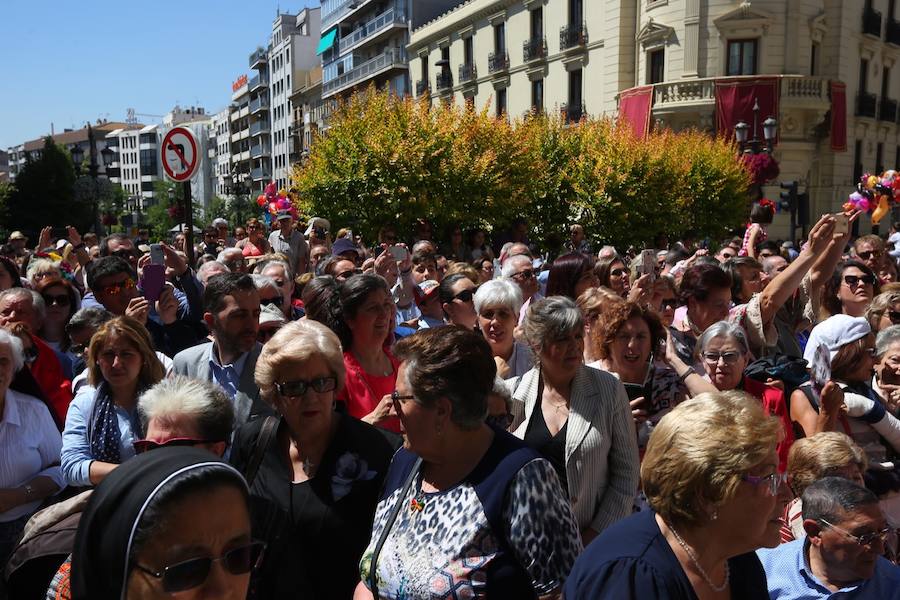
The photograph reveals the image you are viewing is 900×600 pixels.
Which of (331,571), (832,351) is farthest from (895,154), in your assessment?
(331,571)

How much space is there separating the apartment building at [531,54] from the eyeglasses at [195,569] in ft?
87.9

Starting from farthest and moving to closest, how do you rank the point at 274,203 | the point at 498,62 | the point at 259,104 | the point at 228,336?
the point at 259,104, the point at 498,62, the point at 274,203, the point at 228,336

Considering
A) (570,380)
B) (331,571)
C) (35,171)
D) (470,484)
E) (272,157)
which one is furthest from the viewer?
(272,157)

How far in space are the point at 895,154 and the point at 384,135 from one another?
93.7ft

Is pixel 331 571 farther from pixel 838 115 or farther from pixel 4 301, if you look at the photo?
pixel 838 115

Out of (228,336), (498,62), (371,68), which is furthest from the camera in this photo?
(371,68)

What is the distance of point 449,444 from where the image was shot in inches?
99.2

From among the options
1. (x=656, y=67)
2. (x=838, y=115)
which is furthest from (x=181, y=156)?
(x=838, y=115)

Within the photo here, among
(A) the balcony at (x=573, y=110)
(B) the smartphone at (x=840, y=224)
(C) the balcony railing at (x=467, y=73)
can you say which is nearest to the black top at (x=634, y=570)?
(B) the smartphone at (x=840, y=224)

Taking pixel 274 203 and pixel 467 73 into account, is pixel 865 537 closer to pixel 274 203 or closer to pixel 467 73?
pixel 274 203

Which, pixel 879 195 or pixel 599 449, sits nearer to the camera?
pixel 599 449

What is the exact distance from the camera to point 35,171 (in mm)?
45688

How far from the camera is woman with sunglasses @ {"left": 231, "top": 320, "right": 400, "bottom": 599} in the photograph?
9.32ft

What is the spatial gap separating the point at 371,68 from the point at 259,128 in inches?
1538
